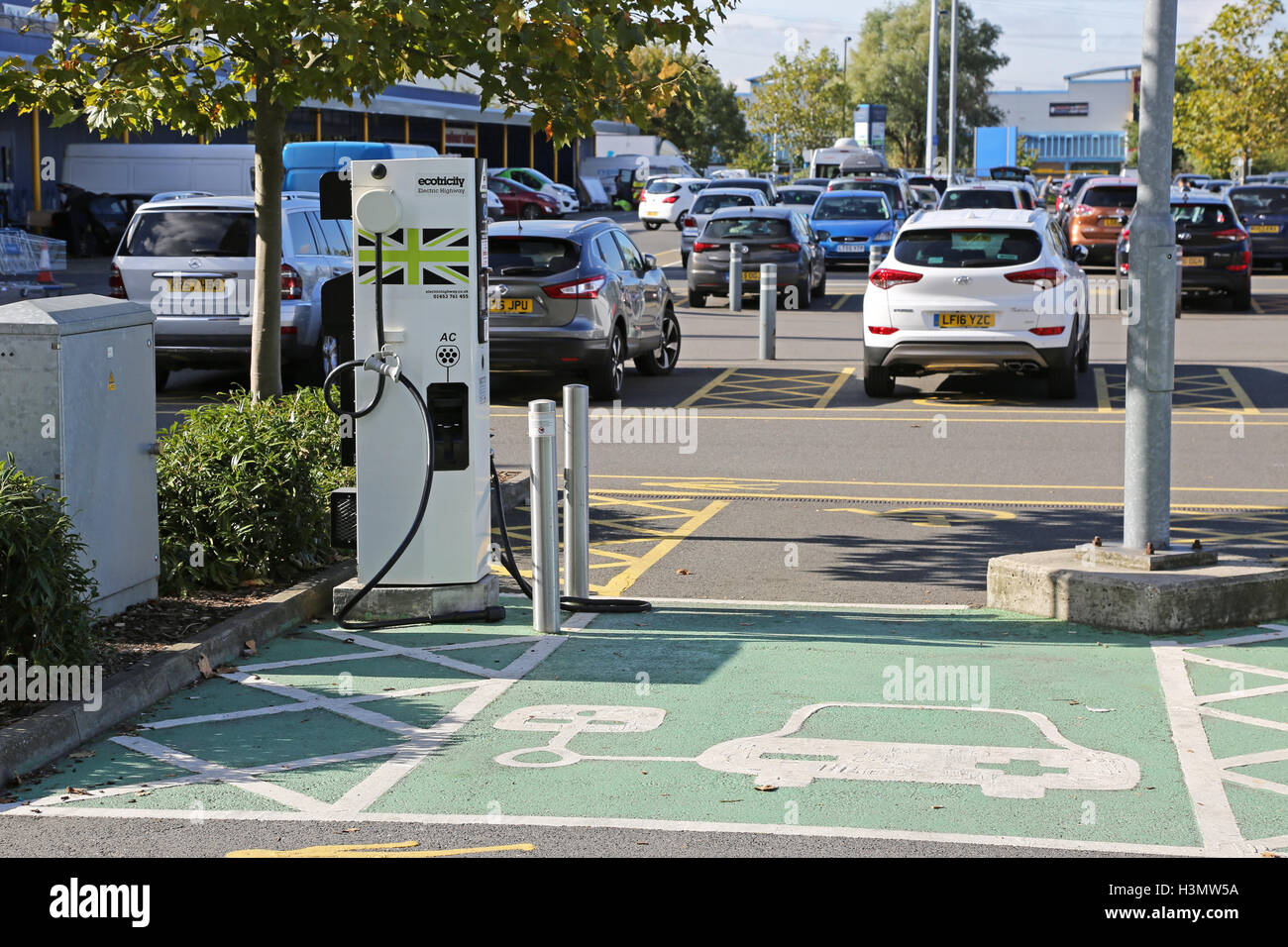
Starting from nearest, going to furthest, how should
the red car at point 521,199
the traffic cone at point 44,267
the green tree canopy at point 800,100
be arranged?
the traffic cone at point 44,267
the red car at point 521,199
the green tree canopy at point 800,100

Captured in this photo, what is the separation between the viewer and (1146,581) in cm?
761

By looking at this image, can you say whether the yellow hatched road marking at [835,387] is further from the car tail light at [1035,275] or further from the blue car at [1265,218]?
the blue car at [1265,218]

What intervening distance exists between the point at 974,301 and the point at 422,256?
8.56 metres

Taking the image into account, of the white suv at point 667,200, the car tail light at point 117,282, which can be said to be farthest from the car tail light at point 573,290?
the white suv at point 667,200

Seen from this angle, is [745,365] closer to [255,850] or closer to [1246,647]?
[1246,647]

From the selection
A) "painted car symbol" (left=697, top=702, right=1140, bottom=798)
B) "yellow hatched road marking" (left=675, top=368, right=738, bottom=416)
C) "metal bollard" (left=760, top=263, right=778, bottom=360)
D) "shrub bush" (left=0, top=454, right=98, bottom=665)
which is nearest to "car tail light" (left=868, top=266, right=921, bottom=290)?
"yellow hatched road marking" (left=675, top=368, right=738, bottom=416)

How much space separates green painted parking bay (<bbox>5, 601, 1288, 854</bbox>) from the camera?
207 inches

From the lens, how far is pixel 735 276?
26.0m

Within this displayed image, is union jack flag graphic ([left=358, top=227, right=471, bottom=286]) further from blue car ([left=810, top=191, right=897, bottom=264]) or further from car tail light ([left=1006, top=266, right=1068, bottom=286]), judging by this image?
blue car ([left=810, top=191, right=897, bottom=264])

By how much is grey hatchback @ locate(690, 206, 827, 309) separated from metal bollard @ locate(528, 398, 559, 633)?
18985 mm

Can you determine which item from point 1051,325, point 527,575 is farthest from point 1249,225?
point 527,575

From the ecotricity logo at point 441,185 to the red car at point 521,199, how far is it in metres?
41.5

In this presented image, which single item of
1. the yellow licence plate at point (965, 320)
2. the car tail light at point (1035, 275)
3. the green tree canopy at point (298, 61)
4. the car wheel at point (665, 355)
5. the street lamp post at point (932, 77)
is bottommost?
the car wheel at point (665, 355)

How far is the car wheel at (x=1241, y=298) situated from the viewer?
2641cm
